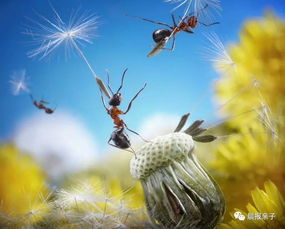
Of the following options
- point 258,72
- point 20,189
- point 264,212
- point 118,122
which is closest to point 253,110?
point 258,72

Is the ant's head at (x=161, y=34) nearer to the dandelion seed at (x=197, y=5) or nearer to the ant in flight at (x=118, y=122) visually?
the dandelion seed at (x=197, y=5)

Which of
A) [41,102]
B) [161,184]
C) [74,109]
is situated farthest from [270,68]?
[41,102]

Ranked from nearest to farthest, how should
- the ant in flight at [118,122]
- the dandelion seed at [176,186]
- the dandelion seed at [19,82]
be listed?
the dandelion seed at [176,186] < the ant in flight at [118,122] < the dandelion seed at [19,82]

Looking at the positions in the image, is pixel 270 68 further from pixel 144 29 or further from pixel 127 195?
pixel 127 195

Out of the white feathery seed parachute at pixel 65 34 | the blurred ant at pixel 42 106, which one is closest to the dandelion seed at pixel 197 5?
the white feathery seed parachute at pixel 65 34

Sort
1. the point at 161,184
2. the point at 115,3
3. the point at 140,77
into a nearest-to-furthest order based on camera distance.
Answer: the point at 161,184 < the point at 140,77 < the point at 115,3

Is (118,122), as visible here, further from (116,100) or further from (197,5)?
(197,5)
